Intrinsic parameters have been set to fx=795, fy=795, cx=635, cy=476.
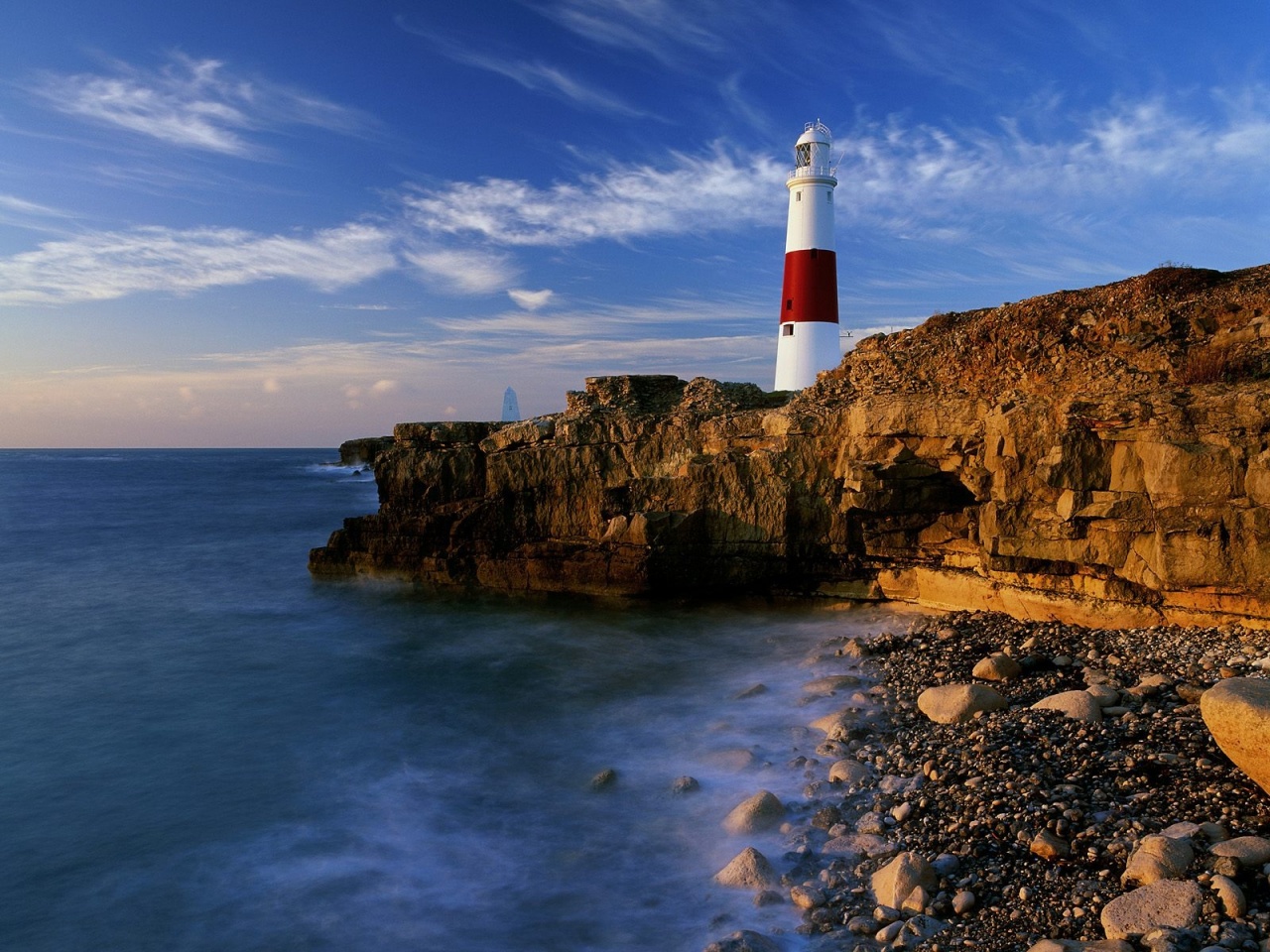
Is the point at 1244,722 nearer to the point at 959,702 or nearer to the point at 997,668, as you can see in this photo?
the point at 959,702

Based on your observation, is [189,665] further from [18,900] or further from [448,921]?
[448,921]

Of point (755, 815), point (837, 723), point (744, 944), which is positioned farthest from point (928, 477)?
point (744, 944)

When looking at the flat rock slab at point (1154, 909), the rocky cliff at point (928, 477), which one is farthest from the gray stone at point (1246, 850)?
the rocky cliff at point (928, 477)

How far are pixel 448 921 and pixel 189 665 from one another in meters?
8.22

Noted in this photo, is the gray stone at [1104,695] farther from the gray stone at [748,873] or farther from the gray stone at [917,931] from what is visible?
the gray stone at [748,873]

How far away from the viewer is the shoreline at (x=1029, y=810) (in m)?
4.18

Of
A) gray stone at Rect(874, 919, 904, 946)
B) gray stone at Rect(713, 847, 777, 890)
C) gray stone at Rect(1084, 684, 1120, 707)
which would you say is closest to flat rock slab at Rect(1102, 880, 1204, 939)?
gray stone at Rect(874, 919, 904, 946)

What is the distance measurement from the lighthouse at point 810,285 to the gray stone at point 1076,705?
15065 mm

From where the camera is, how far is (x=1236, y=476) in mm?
8367

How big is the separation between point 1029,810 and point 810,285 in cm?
1815

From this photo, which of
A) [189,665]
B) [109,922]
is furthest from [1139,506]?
[189,665]

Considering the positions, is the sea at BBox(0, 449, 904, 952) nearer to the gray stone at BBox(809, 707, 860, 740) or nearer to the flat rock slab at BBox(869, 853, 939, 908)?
the gray stone at BBox(809, 707, 860, 740)

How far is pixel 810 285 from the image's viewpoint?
21547 mm

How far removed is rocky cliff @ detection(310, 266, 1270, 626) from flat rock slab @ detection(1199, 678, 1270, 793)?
433cm
